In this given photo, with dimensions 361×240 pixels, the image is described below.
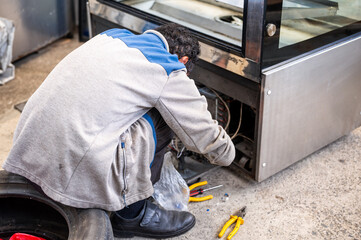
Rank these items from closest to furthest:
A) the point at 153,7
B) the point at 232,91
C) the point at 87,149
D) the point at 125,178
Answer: the point at 87,149
the point at 125,178
the point at 232,91
the point at 153,7

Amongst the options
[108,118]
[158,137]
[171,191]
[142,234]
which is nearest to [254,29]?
[158,137]

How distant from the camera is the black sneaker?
1.74m

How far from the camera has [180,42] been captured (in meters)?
1.56

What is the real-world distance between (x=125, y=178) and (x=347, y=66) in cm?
114

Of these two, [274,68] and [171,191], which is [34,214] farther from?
[274,68]

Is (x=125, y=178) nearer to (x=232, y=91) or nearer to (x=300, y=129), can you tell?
(x=232, y=91)

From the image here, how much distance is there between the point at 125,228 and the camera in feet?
5.73

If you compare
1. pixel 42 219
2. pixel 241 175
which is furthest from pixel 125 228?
pixel 241 175

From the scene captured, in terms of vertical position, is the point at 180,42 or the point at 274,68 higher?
the point at 180,42

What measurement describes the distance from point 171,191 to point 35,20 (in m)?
1.89

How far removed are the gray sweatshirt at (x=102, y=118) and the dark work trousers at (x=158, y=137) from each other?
0.21 feet

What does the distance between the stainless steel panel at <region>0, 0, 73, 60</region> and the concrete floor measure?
94 centimetres

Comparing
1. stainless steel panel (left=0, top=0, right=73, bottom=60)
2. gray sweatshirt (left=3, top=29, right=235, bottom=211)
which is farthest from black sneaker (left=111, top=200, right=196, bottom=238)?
stainless steel panel (left=0, top=0, right=73, bottom=60)

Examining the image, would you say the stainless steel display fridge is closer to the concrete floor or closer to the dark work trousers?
the concrete floor
